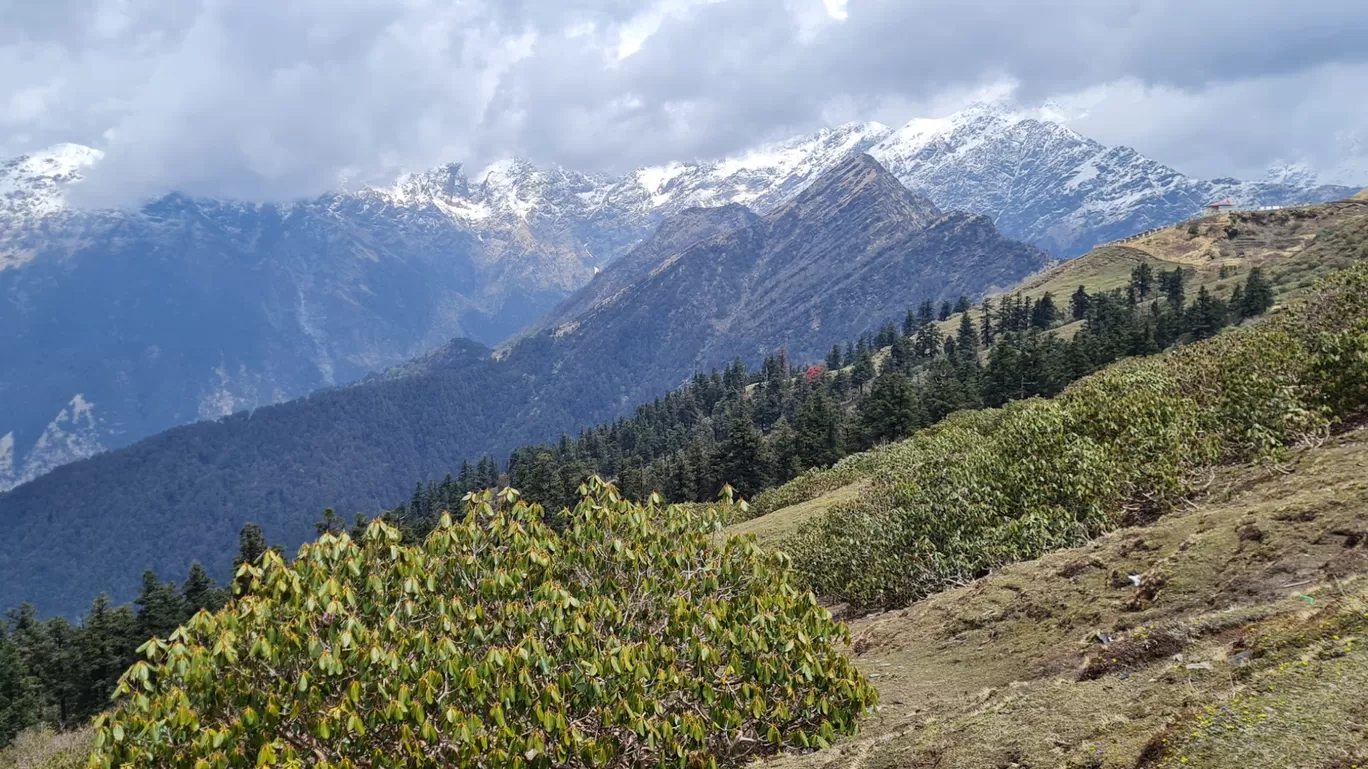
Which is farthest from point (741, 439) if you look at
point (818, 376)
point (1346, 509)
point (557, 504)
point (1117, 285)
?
point (1117, 285)

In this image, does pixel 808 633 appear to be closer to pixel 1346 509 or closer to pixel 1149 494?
pixel 1346 509

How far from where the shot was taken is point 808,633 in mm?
12891

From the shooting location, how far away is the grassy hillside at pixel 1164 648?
23.9 ft

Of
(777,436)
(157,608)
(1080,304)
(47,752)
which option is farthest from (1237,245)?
(47,752)

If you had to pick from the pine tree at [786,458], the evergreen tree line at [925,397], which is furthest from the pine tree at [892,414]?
the pine tree at [786,458]

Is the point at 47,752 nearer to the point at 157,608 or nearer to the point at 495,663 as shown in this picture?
the point at 495,663

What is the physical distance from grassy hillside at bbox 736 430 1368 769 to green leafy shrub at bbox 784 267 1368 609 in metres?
1.44

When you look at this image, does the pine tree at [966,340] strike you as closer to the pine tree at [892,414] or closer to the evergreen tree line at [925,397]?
the evergreen tree line at [925,397]

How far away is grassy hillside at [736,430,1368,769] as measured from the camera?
287 inches

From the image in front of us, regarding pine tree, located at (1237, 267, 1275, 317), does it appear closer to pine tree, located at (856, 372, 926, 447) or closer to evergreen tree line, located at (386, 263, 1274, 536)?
evergreen tree line, located at (386, 263, 1274, 536)

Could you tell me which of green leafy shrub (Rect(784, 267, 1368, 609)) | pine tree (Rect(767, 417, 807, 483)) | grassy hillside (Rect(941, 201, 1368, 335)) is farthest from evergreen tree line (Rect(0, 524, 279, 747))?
grassy hillside (Rect(941, 201, 1368, 335))

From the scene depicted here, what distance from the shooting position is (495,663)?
10117 mm

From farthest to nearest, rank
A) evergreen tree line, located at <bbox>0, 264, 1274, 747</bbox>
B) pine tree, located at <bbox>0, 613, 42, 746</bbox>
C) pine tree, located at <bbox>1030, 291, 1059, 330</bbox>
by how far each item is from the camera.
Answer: pine tree, located at <bbox>1030, 291, 1059, 330</bbox>, evergreen tree line, located at <bbox>0, 264, 1274, 747</bbox>, pine tree, located at <bbox>0, 613, 42, 746</bbox>

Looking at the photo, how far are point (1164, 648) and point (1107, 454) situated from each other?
12.6m
